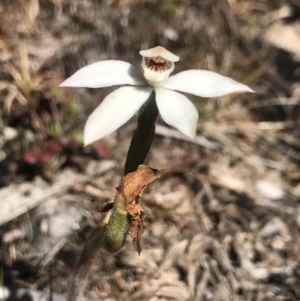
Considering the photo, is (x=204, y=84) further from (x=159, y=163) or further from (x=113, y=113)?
(x=159, y=163)

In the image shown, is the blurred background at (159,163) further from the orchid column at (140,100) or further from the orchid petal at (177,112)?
the orchid petal at (177,112)

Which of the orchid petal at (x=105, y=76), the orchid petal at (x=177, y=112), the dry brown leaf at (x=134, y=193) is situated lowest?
the dry brown leaf at (x=134, y=193)

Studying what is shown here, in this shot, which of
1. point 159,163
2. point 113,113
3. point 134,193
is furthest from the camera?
point 159,163

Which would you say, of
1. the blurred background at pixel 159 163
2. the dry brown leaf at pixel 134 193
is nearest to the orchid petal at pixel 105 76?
the dry brown leaf at pixel 134 193

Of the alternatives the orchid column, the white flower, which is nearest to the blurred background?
the orchid column

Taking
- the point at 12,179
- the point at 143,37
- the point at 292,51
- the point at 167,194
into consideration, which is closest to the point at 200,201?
the point at 167,194

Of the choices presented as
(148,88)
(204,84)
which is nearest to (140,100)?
(148,88)
